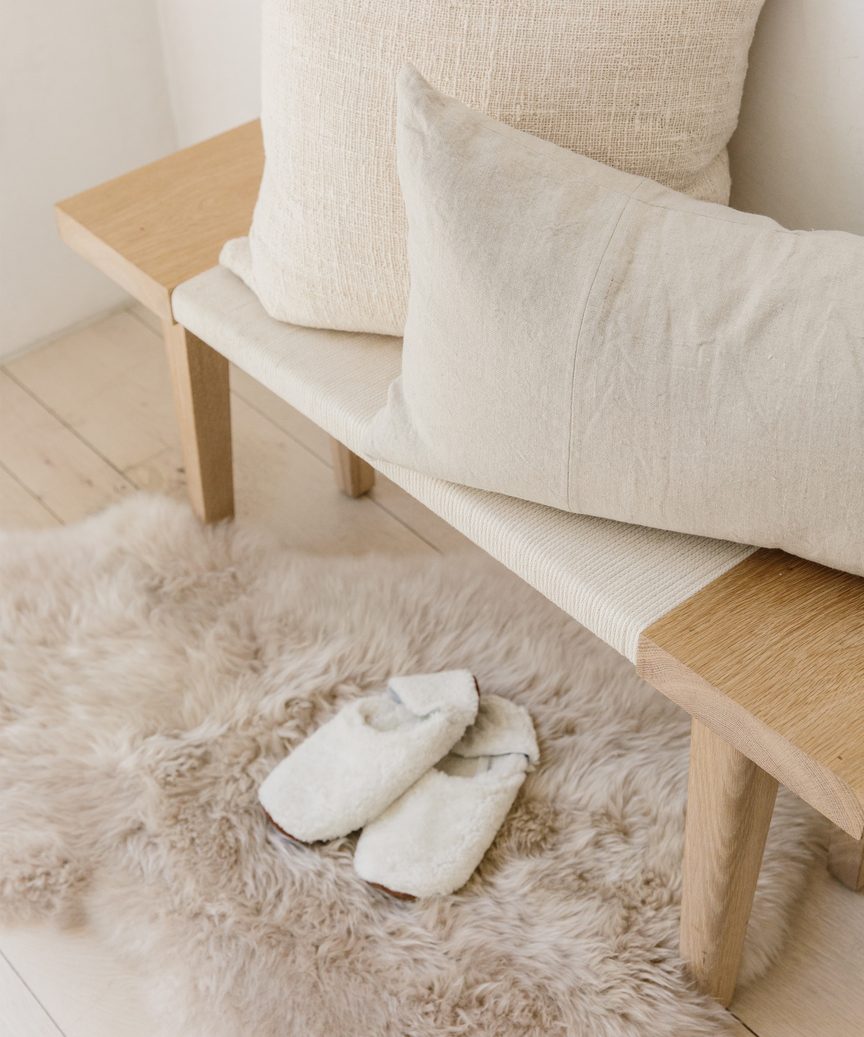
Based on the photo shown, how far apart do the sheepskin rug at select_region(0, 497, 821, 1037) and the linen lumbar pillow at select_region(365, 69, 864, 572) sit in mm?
428

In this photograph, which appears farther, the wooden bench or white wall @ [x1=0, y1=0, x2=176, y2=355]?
white wall @ [x1=0, y1=0, x2=176, y2=355]

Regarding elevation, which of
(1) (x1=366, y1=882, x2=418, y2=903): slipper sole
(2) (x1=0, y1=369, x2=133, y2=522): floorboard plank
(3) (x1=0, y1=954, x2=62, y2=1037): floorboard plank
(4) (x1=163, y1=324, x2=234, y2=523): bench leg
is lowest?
(3) (x1=0, y1=954, x2=62, y2=1037): floorboard plank

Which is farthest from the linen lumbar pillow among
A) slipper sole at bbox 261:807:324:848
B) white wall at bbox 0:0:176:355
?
white wall at bbox 0:0:176:355

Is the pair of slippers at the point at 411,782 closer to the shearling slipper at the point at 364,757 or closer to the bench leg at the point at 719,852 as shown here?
the shearling slipper at the point at 364,757

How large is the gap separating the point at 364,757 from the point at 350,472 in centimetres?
54

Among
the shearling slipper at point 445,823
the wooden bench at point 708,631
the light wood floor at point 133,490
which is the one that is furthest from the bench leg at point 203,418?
the shearling slipper at point 445,823

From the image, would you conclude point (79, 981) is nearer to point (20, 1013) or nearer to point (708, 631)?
point (20, 1013)

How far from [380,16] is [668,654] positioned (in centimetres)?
66

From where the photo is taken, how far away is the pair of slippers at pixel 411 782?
118 centimetres

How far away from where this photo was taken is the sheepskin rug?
1.10 meters

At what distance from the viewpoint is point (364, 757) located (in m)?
1.23

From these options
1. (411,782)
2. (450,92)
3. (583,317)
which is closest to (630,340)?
(583,317)

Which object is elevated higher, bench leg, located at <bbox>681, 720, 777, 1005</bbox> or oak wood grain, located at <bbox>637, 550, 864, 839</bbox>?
oak wood grain, located at <bbox>637, 550, 864, 839</bbox>

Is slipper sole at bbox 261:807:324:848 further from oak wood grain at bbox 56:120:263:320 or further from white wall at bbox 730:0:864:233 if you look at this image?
white wall at bbox 730:0:864:233
